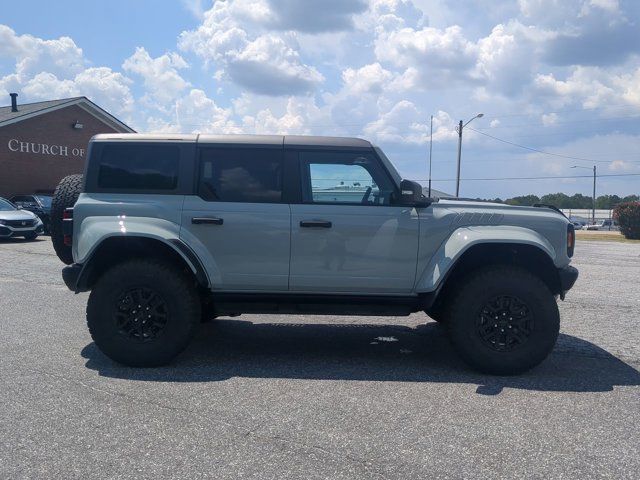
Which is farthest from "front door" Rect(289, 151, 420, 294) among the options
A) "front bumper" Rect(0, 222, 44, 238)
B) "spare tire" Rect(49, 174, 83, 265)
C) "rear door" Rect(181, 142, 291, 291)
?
"front bumper" Rect(0, 222, 44, 238)

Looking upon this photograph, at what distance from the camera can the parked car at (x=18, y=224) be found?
57.7 feet

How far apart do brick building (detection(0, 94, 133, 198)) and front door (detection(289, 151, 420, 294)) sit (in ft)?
81.6

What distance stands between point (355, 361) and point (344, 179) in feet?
5.66

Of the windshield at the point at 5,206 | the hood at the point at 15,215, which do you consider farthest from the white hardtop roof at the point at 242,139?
the windshield at the point at 5,206

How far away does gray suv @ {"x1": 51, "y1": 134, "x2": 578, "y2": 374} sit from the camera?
5102mm

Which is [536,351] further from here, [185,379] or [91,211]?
[91,211]

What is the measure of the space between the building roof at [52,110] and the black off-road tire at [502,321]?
2821 cm

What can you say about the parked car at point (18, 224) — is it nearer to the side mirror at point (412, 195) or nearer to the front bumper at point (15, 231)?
the front bumper at point (15, 231)

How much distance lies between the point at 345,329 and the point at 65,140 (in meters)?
28.4

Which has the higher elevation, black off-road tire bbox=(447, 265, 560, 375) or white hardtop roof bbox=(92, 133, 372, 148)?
white hardtop roof bbox=(92, 133, 372, 148)

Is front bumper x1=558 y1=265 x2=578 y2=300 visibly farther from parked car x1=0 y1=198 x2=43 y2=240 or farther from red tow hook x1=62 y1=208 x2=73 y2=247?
parked car x1=0 y1=198 x2=43 y2=240

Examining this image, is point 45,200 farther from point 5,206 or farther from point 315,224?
point 315,224

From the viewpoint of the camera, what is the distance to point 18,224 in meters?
17.8

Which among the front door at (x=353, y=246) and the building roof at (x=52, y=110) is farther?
the building roof at (x=52, y=110)
